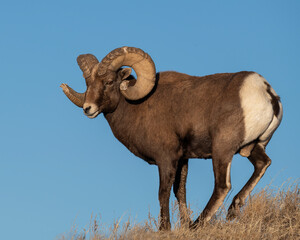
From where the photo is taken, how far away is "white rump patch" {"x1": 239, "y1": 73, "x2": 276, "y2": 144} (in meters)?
10.6

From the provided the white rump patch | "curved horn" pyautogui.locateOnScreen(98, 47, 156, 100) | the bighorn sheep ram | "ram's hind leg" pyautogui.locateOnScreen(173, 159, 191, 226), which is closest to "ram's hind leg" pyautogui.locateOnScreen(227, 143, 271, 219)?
the bighorn sheep ram

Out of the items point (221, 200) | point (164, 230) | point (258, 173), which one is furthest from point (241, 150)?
point (164, 230)

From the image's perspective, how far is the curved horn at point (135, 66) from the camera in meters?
11.9

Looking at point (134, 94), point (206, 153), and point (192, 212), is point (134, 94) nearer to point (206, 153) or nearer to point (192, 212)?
point (206, 153)

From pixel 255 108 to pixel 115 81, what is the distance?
3.11m

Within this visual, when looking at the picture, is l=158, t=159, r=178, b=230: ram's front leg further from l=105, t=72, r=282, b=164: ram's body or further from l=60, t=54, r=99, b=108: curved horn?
l=60, t=54, r=99, b=108: curved horn

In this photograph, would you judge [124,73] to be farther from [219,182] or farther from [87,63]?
[219,182]

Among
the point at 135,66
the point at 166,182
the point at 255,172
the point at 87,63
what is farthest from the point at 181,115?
the point at 87,63

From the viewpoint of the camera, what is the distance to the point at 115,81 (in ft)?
39.6

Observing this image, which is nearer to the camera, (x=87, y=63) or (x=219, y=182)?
(x=219, y=182)

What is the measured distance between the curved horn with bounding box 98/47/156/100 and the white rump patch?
2121 millimetres

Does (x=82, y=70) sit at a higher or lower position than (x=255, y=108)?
higher

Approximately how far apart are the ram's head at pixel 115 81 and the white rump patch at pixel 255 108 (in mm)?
2152

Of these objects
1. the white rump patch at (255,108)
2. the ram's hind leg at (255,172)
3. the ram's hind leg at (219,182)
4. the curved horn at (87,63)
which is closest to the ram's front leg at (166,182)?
the ram's hind leg at (219,182)
